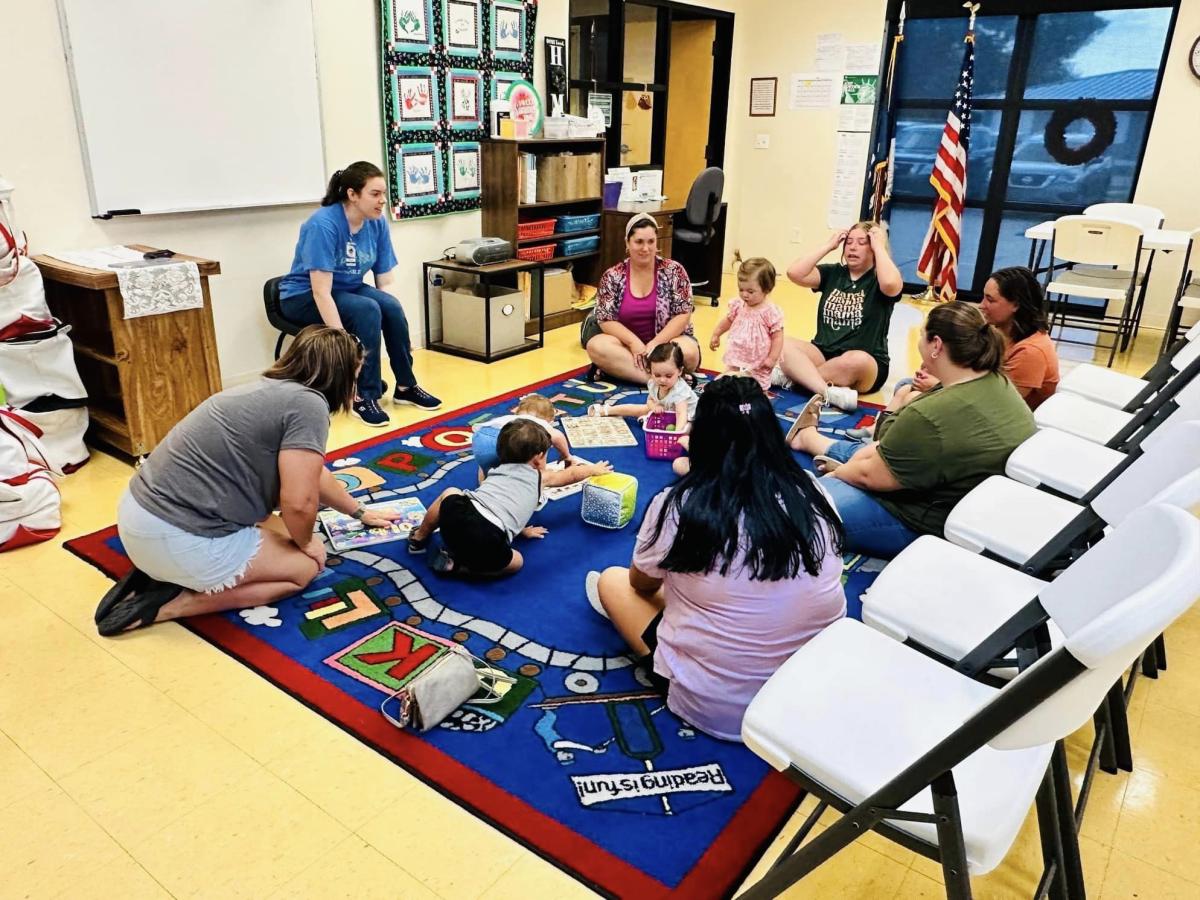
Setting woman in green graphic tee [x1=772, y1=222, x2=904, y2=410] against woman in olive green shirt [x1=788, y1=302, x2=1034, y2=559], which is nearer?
woman in olive green shirt [x1=788, y1=302, x2=1034, y2=559]

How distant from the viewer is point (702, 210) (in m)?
6.51

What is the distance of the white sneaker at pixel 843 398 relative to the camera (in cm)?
434

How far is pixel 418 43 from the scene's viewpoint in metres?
4.82

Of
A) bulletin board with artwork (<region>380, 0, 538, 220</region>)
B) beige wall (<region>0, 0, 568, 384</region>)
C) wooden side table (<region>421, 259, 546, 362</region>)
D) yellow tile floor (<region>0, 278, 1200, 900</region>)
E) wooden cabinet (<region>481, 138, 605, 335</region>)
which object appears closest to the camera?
yellow tile floor (<region>0, 278, 1200, 900</region>)

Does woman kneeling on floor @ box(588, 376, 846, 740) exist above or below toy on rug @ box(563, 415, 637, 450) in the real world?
above

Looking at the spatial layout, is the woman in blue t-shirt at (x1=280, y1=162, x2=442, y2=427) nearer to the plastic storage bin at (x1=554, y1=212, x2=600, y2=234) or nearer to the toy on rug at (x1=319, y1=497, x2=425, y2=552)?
the toy on rug at (x1=319, y1=497, x2=425, y2=552)

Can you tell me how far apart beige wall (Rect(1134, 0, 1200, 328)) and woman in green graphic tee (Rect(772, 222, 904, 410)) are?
3.06 m

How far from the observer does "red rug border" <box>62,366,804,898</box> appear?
66.4 inches

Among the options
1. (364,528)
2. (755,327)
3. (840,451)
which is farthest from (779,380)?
(364,528)

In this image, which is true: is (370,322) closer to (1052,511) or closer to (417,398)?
(417,398)

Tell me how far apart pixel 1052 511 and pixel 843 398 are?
217 cm

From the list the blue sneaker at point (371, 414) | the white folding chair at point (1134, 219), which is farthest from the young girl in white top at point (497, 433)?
the white folding chair at point (1134, 219)

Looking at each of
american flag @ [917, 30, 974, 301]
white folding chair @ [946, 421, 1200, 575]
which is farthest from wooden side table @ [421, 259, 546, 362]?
american flag @ [917, 30, 974, 301]

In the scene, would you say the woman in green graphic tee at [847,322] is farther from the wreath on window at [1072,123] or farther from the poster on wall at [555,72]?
the wreath on window at [1072,123]
